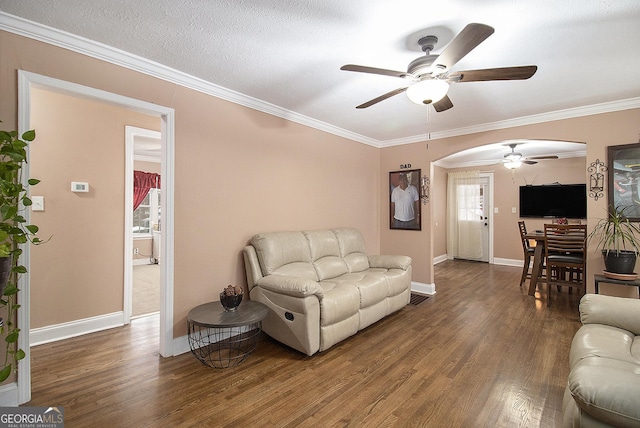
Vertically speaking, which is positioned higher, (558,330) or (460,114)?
(460,114)

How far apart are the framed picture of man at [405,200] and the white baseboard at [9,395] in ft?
15.2

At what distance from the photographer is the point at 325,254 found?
3.69 m

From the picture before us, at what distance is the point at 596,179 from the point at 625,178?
0.77 ft

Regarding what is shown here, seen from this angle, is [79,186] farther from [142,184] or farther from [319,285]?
[142,184]

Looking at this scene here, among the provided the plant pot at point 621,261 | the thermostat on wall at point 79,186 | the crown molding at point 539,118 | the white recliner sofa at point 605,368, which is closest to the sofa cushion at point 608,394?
the white recliner sofa at point 605,368

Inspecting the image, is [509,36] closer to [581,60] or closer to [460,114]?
[581,60]

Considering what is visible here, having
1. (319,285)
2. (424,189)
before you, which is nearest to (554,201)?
(424,189)

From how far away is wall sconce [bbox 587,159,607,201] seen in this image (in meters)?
3.39

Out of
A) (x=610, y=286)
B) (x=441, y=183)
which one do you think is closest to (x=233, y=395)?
(x=610, y=286)

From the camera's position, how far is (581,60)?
240 centimetres

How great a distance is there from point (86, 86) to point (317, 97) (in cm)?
199

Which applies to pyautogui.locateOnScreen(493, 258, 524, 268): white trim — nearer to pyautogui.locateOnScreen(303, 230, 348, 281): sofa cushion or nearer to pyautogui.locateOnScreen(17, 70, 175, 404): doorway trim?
pyautogui.locateOnScreen(303, 230, 348, 281): sofa cushion

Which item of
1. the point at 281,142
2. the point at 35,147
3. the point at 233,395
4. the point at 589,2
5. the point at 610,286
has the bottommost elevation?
the point at 233,395

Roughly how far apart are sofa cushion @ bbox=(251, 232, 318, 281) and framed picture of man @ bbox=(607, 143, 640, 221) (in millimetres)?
3482
